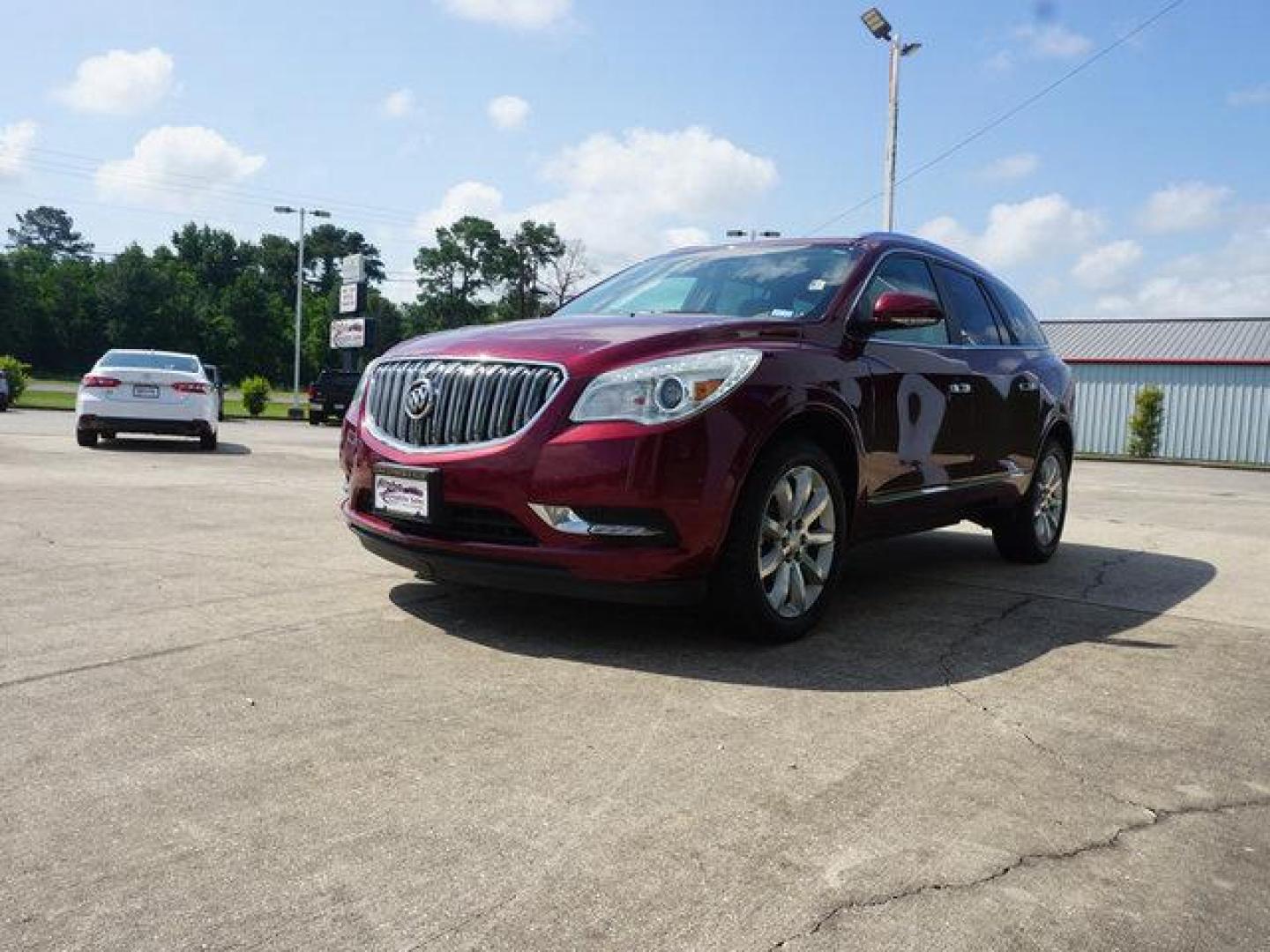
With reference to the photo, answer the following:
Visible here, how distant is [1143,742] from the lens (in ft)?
10.4

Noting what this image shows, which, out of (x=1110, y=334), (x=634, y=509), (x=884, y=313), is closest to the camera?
(x=634, y=509)

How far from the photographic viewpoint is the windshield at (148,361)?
13844 mm

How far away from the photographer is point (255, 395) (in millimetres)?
33781

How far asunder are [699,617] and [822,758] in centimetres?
170

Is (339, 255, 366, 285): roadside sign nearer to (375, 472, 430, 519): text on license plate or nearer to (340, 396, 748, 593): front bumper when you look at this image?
(375, 472, 430, 519): text on license plate

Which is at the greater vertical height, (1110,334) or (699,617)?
(1110,334)

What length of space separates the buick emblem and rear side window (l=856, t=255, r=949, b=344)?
6.30ft

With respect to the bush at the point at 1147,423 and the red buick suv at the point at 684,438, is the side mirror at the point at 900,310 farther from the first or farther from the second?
the bush at the point at 1147,423

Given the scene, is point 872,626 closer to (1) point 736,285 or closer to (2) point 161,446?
(1) point 736,285

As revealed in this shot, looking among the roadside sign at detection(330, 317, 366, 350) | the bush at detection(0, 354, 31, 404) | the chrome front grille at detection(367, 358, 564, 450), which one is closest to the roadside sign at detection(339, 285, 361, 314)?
the roadside sign at detection(330, 317, 366, 350)

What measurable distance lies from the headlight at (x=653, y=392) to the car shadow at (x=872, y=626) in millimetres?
882

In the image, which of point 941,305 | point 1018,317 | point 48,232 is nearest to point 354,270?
point 1018,317

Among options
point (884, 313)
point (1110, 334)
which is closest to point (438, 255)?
point (1110, 334)

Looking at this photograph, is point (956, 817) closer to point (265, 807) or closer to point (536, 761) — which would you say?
point (536, 761)
